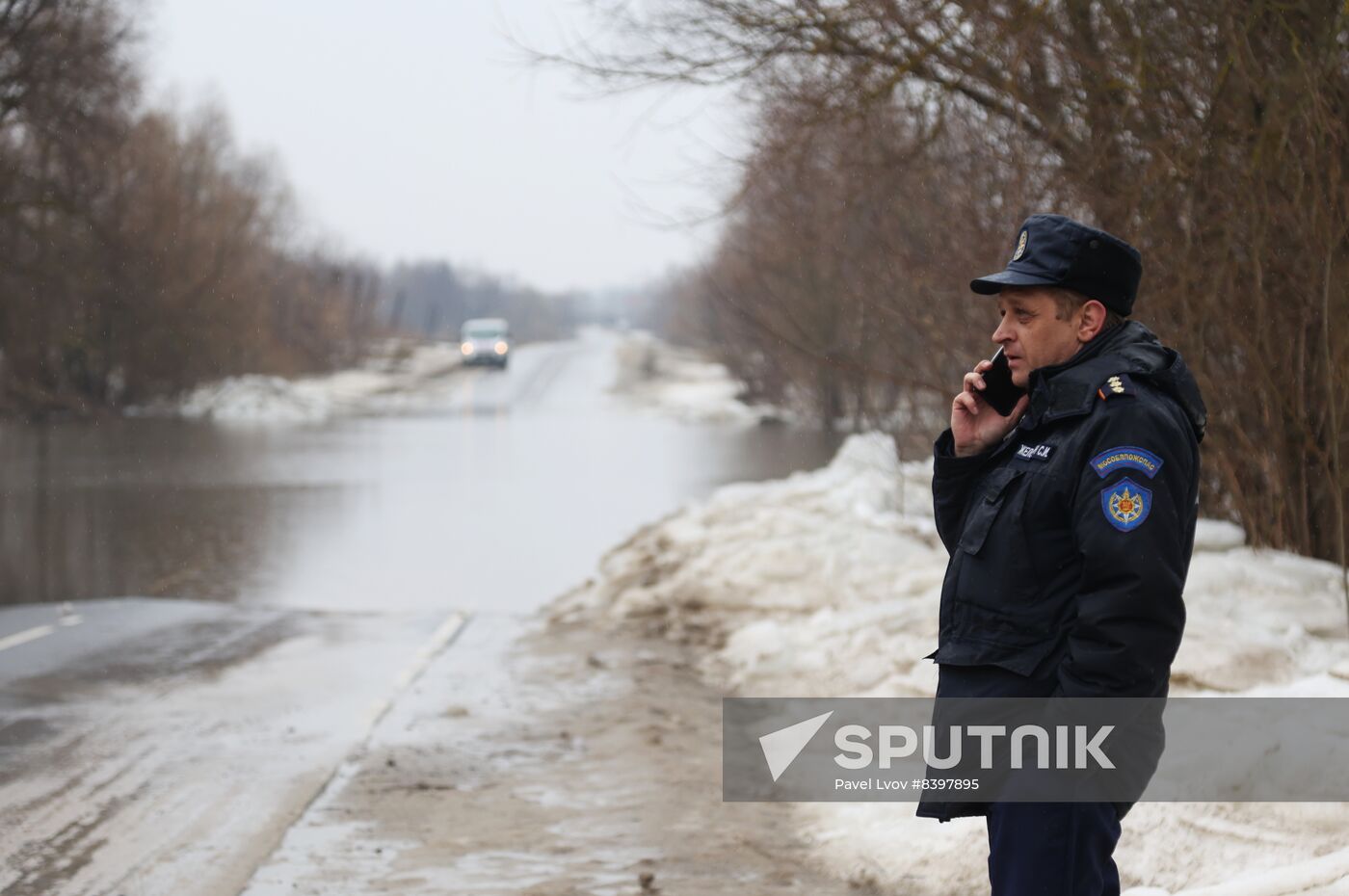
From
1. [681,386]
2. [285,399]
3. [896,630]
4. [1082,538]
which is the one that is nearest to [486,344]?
[681,386]

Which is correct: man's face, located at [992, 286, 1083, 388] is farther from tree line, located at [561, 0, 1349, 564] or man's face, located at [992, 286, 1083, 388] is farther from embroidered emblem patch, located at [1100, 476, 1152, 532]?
tree line, located at [561, 0, 1349, 564]

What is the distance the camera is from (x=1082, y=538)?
9.85 feet

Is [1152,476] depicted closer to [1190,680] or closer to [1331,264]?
[1190,680]

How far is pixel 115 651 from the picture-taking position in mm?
10555

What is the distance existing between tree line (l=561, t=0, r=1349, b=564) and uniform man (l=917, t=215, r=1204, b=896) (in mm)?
4070

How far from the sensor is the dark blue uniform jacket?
9.65 ft

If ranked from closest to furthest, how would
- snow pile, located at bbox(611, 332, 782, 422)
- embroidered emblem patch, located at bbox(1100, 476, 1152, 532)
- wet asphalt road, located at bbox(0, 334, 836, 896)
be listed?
embroidered emblem patch, located at bbox(1100, 476, 1152, 532) < wet asphalt road, located at bbox(0, 334, 836, 896) < snow pile, located at bbox(611, 332, 782, 422)

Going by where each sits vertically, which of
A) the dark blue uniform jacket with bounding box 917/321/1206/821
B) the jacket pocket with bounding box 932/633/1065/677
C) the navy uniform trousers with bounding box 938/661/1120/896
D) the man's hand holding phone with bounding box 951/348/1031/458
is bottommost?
the navy uniform trousers with bounding box 938/661/1120/896

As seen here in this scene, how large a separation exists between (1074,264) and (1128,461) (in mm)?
462

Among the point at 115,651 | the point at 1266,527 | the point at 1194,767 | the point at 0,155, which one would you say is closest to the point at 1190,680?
the point at 1194,767

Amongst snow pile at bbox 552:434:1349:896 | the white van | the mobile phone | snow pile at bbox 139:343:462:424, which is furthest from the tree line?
the white van

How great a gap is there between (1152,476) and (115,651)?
8981mm

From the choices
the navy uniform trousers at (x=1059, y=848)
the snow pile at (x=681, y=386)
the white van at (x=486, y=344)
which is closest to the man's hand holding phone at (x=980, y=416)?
the navy uniform trousers at (x=1059, y=848)

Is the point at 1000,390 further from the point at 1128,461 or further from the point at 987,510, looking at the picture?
the point at 1128,461
